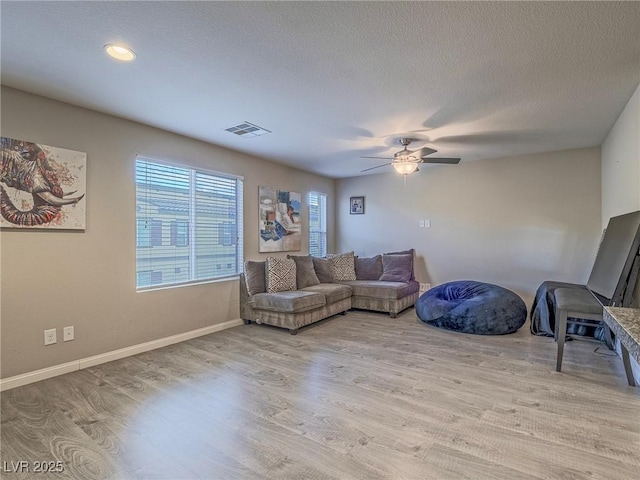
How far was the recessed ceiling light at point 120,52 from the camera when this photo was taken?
209 cm

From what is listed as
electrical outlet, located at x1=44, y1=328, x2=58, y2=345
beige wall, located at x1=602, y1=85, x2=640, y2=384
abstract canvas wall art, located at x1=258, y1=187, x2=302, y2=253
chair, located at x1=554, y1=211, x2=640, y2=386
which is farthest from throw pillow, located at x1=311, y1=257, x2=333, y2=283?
beige wall, located at x1=602, y1=85, x2=640, y2=384

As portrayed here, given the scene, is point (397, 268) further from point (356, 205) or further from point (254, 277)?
point (254, 277)

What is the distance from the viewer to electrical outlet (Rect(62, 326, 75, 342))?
A: 9.57 feet

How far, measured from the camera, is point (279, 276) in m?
4.55

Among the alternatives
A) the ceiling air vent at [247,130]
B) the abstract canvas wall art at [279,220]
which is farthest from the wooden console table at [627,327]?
the abstract canvas wall art at [279,220]

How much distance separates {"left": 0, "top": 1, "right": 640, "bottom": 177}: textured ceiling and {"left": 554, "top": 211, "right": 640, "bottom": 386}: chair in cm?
118

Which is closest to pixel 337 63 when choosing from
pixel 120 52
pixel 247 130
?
pixel 120 52

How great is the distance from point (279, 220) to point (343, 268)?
4.53 feet

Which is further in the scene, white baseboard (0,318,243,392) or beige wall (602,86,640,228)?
beige wall (602,86,640,228)

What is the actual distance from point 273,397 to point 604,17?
3158mm

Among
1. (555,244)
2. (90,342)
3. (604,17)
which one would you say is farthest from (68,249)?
(555,244)

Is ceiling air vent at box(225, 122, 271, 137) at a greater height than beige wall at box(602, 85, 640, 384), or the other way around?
ceiling air vent at box(225, 122, 271, 137)

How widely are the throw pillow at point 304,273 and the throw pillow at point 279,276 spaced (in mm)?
193

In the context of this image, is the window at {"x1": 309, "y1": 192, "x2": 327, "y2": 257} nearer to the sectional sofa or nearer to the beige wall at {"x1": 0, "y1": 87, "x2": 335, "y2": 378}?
the sectional sofa
